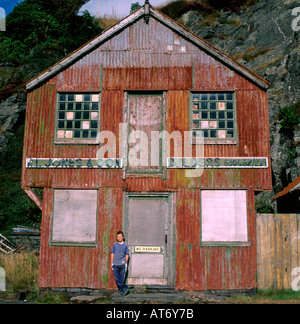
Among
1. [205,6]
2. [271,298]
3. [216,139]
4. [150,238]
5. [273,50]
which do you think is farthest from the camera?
[205,6]

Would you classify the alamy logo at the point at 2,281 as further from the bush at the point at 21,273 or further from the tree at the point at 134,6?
the tree at the point at 134,6

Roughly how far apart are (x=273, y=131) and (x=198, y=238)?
1133cm

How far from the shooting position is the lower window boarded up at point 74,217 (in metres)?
11.4

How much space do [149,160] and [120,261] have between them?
324 centimetres

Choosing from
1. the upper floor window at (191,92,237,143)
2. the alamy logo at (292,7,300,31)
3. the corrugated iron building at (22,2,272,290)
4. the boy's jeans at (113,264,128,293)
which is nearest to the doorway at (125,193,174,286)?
the corrugated iron building at (22,2,272,290)

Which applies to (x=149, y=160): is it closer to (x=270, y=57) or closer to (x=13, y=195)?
(x=13, y=195)

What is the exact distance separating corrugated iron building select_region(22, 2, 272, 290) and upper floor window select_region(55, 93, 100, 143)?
34 millimetres

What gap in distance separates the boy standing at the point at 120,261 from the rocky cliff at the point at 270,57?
957cm

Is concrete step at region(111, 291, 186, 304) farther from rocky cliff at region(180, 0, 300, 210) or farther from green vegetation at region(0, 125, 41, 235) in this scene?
green vegetation at region(0, 125, 41, 235)

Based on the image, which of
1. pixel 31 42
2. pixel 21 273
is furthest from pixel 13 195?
pixel 31 42

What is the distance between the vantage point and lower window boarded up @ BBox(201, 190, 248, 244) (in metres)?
11.2

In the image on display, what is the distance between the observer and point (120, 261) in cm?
1048

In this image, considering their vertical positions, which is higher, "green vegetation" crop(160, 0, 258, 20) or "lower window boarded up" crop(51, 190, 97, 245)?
"green vegetation" crop(160, 0, 258, 20)

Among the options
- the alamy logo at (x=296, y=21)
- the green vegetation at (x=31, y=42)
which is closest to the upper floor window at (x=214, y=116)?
the green vegetation at (x=31, y=42)
